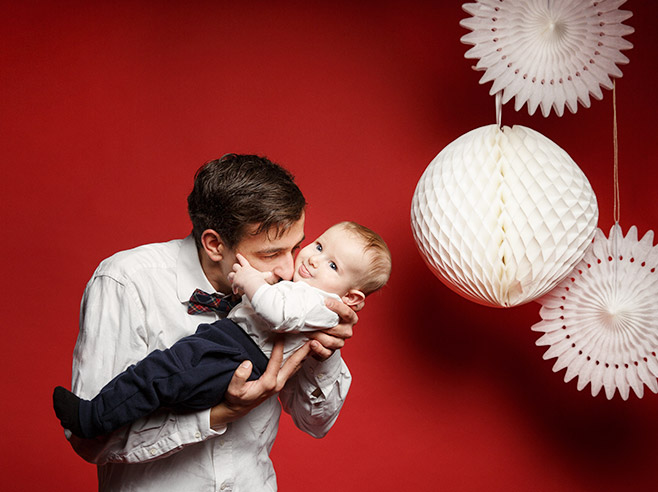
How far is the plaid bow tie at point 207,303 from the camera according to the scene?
63.4 inches

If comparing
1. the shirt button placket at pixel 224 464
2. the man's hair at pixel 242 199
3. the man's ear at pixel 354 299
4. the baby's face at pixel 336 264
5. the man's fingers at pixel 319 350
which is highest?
the man's hair at pixel 242 199

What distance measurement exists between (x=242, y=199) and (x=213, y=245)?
144mm

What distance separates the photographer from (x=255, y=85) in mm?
2586

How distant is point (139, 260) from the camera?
1.59 meters

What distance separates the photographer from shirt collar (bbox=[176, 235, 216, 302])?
63.2 inches

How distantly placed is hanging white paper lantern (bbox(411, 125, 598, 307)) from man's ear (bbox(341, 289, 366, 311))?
0.96 feet

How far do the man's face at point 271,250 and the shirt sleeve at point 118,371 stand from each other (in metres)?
0.28

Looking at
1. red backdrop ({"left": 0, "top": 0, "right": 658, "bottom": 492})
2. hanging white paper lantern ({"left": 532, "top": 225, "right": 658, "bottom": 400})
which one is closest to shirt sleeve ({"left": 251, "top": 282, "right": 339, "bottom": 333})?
hanging white paper lantern ({"left": 532, "top": 225, "right": 658, "bottom": 400})

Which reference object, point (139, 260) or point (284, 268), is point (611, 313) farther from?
point (139, 260)

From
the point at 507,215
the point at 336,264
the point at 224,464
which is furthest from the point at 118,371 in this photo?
the point at 507,215

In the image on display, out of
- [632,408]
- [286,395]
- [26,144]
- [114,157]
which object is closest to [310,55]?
[114,157]

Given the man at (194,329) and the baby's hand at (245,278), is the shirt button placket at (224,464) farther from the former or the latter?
the baby's hand at (245,278)

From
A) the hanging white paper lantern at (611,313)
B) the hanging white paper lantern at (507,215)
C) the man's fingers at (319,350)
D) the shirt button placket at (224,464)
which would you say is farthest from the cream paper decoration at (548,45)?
the shirt button placket at (224,464)

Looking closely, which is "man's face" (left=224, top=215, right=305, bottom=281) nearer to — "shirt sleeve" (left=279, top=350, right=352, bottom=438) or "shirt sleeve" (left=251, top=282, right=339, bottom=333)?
"shirt sleeve" (left=251, top=282, right=339, bottom=333)
